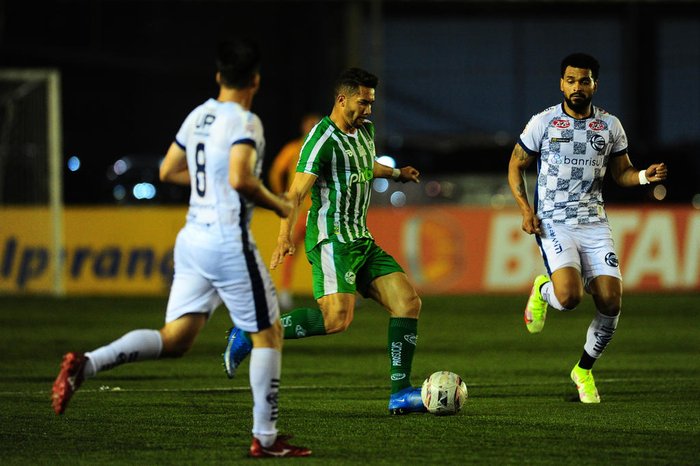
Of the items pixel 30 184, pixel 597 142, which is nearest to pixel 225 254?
pixel 597 142

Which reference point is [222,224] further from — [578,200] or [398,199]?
[398,199]

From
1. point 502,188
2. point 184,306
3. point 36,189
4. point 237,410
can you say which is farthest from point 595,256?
point 502,188

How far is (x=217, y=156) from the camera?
6.30m

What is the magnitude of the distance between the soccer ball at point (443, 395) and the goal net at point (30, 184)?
41.7 ft

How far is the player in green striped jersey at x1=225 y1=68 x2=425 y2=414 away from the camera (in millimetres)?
8203

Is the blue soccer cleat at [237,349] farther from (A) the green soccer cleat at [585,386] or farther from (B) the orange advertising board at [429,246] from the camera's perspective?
(B) the orange advertising board at [429,246]

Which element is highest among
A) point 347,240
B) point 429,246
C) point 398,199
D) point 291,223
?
point 291,223

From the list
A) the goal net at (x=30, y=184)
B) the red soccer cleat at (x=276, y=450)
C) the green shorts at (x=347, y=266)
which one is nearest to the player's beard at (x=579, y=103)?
the green shorts at (x=347, y=266)

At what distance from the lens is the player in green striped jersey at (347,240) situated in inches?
323

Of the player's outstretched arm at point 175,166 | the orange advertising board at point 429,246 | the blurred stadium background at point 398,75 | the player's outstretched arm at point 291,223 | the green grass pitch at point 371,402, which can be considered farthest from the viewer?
the blurred stadium background at point 398,75

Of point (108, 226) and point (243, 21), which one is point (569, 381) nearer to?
point (108, 226)

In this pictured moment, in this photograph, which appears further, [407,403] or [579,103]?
[579,103]

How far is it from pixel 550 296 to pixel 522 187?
0.75 m

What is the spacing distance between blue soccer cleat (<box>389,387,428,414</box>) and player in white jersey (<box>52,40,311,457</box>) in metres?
1.58
